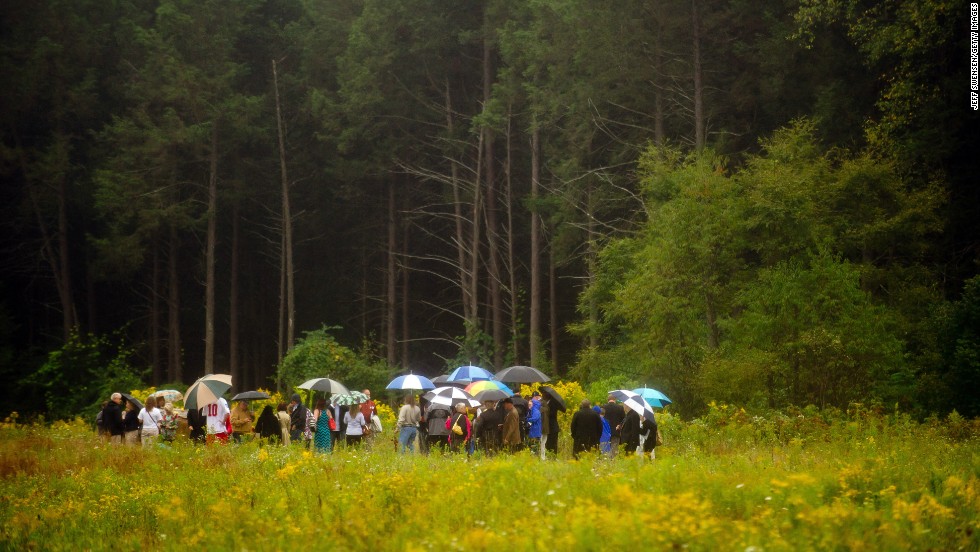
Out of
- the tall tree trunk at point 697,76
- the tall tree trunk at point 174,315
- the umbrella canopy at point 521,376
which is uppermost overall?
the tall tree trunk at point 697,76

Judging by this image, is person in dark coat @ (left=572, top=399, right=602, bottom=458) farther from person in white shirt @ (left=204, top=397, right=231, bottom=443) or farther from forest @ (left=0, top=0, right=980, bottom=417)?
person in white shirt @ (left=204, top=397, right=231, bottom=443)

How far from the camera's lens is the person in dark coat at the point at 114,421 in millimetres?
20688

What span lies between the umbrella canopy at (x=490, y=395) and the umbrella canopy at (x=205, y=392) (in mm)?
5416

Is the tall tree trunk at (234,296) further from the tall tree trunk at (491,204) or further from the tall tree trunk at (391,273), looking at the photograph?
the tall tree trunk at (491,204)

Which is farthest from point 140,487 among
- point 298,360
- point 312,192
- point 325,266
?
point 325,266

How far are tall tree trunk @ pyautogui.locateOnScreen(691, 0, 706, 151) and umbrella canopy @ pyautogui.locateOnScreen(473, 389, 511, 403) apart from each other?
41.2ft

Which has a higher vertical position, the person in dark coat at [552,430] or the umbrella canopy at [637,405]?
the umbrella canopy at [637,405]

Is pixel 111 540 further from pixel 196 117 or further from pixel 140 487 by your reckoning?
pixel 196 117

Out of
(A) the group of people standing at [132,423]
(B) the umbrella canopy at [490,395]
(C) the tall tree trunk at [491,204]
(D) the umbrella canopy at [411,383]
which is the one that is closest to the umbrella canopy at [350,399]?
(D) the umbrella canopy at [411,383]

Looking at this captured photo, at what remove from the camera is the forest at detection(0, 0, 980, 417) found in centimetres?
2520

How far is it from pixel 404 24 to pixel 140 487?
101 ft

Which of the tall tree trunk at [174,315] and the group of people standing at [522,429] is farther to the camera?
the tall tree trunk at [174,315]

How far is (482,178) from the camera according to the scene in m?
44.7

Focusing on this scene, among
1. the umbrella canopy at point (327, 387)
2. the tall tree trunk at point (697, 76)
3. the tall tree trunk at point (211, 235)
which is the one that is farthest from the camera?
the tall tree trunk at point (211, 235)
